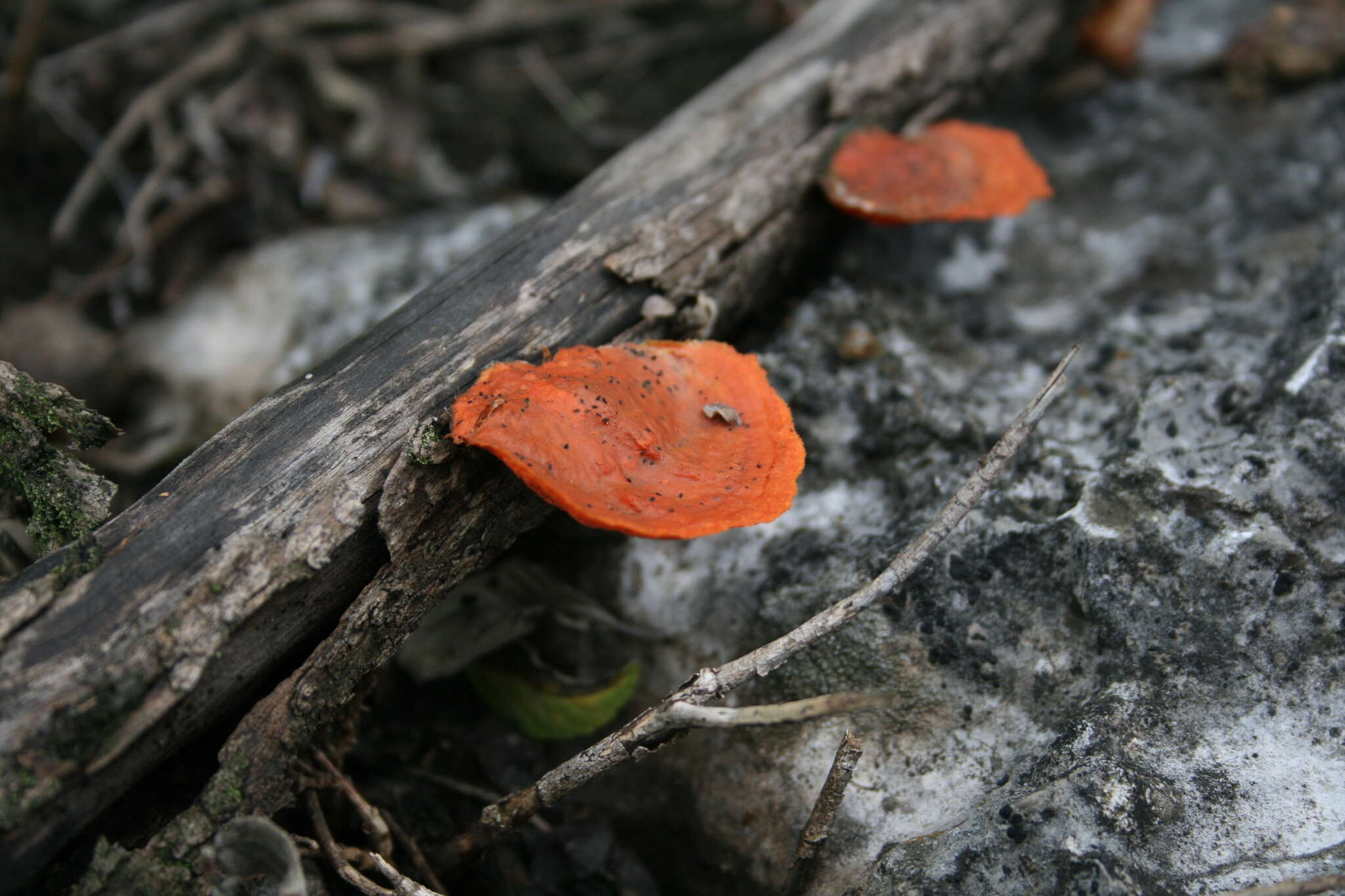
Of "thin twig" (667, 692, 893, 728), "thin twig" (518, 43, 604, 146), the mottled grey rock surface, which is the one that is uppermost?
"thin twig" (518, 43, 604, 146)

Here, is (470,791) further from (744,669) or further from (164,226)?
(164,226)

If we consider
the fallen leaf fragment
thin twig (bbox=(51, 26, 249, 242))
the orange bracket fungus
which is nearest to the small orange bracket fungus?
the orange bracket fungus

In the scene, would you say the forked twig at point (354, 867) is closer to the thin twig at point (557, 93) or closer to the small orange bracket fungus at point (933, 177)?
the small orange bracket fungus at point (933, 177)

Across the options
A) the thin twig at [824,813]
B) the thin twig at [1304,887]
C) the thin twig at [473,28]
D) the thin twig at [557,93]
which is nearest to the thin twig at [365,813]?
the thin twig at [824,813]

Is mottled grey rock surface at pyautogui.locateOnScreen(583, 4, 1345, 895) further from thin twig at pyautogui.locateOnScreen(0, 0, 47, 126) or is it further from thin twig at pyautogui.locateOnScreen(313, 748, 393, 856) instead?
thin twig at pyautogui.locateOnScreen(0, 0, 47, 126)

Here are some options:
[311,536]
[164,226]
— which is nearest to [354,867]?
[311,536]

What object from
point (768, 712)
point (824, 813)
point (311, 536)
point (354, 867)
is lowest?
point (824, 813)

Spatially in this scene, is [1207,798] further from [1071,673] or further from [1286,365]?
[1286,365]
